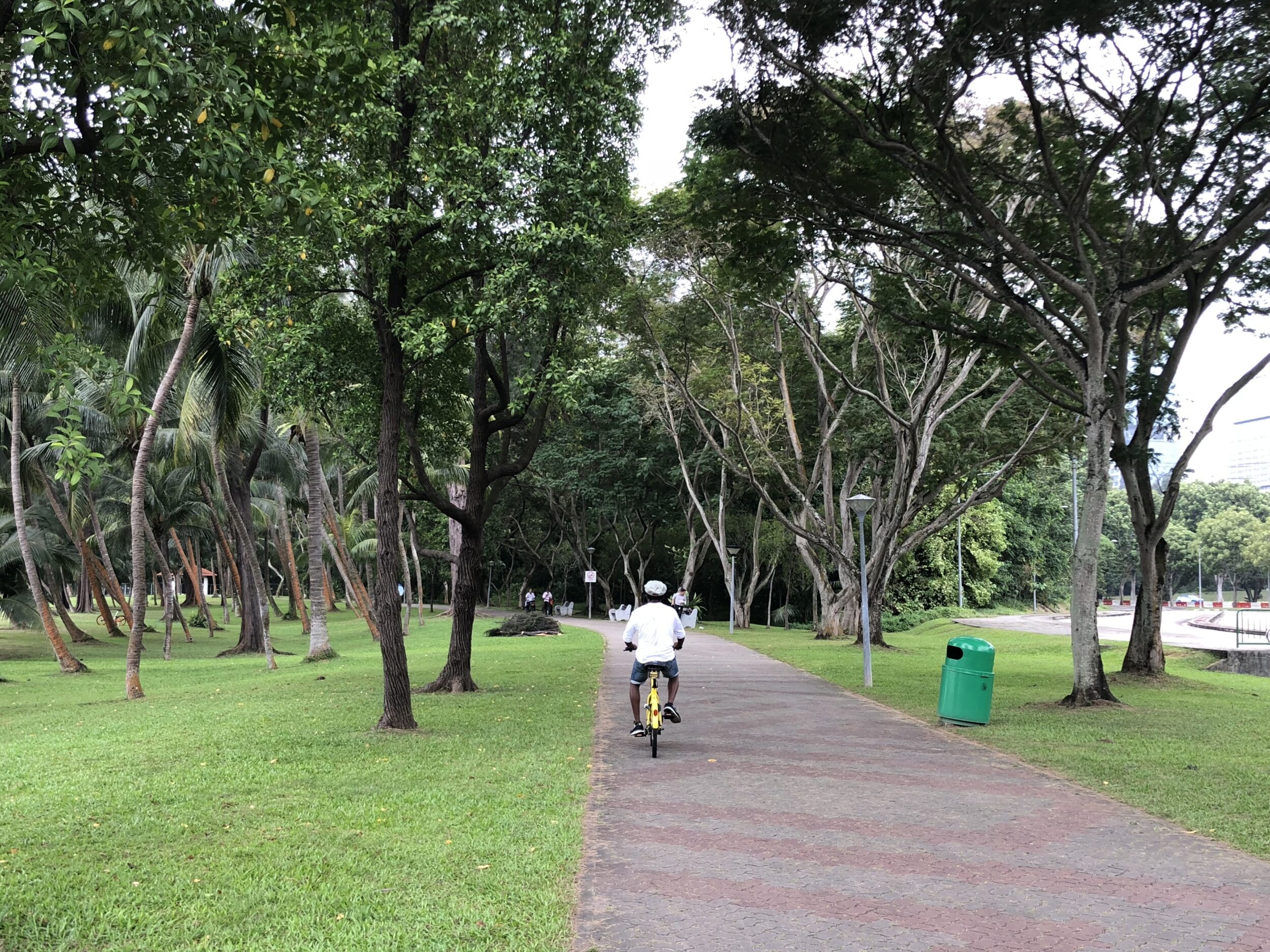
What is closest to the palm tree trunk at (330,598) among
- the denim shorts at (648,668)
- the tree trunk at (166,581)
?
the tree trunk at (166,581)

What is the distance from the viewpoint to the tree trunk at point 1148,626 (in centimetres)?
1616

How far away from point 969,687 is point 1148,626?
7.47m

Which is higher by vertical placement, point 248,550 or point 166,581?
point 248,550

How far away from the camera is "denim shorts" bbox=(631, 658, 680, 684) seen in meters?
Result: 9.06

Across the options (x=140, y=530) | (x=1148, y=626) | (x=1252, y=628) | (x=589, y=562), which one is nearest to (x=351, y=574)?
(x=140, y=530)

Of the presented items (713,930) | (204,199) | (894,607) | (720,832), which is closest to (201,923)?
(713,930)

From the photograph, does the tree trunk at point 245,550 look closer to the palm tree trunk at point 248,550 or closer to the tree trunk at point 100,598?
the palm tree trunk at point 248,550

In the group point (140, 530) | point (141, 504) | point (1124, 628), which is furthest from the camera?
point (1124, 628)

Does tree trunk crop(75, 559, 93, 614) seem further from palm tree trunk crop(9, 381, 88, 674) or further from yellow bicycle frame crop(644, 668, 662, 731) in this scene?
yellow bicycle frame crop(644, 668, 662, 731)

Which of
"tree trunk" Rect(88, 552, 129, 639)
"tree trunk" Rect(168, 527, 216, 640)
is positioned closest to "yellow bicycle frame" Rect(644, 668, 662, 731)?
"tree trunk" Rect(88, 552, 129, 639)

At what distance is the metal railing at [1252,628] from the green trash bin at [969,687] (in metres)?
16.0

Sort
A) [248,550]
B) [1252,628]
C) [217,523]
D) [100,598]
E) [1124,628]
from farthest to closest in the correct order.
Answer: [1252,628]
[1124,628]
[100,598]
[217,523]
[248,550]

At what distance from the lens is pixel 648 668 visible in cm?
911

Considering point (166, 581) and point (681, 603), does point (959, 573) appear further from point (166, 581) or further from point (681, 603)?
point (166, 581)
